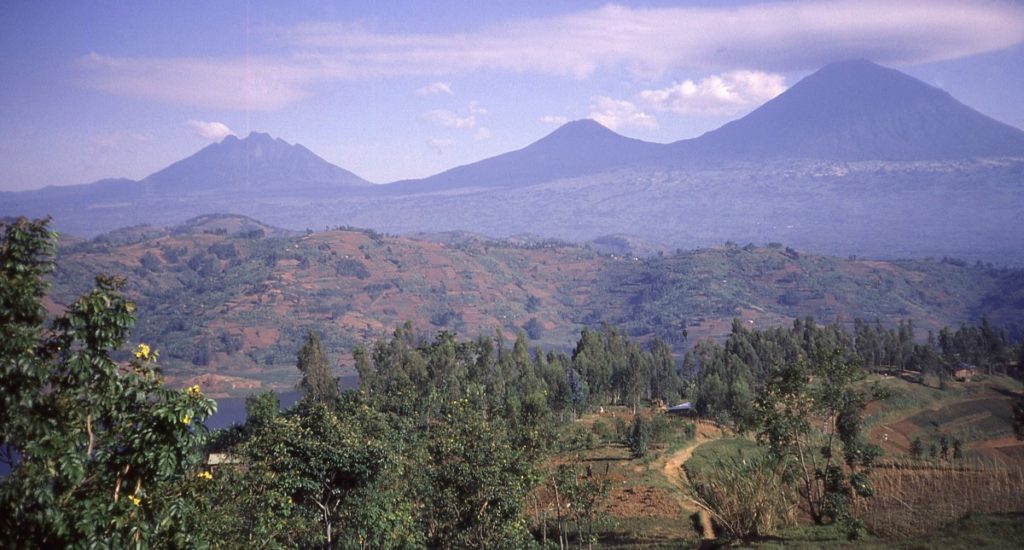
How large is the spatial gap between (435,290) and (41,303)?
11469 cm

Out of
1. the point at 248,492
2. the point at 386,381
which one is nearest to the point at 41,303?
the point at 248,492

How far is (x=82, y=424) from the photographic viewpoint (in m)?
A: 5.25

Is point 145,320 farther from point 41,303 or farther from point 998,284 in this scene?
point 998,284

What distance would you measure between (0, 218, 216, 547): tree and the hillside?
7943 centimetres

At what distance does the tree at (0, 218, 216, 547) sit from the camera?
194 inches

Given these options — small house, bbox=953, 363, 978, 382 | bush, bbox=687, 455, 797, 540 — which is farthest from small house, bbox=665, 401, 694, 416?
bush, bbox=687, 455, 797, 540

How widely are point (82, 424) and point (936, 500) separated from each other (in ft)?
46.7

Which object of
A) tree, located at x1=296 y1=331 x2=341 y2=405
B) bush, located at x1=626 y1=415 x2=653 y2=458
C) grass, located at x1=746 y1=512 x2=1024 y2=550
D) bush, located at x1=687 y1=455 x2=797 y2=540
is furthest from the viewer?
tree, located at x1=296 y1=331 x2=341 y2=405

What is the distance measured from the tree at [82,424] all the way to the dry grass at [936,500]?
37.6 feet

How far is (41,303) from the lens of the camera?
5.32m

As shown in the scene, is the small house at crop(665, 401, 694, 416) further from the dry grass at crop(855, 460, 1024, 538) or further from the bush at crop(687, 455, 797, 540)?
the bush at crop(687, 455, 797, 540)

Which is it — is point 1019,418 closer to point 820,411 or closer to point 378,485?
point 820,411

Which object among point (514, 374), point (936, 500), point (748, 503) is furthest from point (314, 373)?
point (936, 500)

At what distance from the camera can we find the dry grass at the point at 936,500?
39.8 ft
